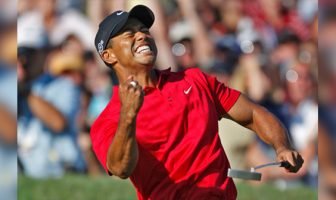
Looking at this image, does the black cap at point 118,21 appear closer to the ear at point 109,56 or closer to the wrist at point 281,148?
the ear at point 109,56

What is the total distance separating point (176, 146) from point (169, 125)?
4.5 inches

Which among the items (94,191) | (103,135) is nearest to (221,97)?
(103,135)

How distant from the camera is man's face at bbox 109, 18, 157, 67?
16.9ft

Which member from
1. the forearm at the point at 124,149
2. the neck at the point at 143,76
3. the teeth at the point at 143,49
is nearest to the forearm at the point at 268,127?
Result: the neck at the point at 143,76

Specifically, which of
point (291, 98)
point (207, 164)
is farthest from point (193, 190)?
point (291, 98)

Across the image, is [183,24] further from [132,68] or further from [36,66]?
[132,68]

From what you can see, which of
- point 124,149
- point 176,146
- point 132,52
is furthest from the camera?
point 132,52

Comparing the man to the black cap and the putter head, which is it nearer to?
the black cap

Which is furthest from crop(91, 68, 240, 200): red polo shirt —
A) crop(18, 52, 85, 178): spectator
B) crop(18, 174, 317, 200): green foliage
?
crop(18, 52, 85, 178): spectator

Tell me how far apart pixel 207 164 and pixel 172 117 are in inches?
11.9

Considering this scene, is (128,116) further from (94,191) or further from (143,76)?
(94,191)

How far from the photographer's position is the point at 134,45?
5.21 meters

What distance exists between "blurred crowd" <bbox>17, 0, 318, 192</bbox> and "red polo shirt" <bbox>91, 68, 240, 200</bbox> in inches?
253

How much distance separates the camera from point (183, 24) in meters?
12.2
